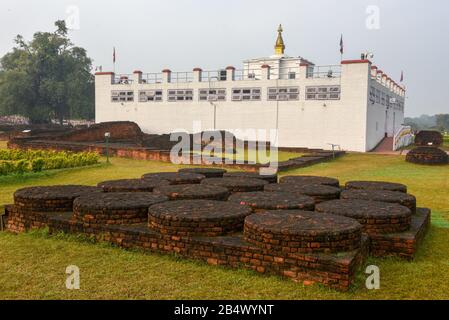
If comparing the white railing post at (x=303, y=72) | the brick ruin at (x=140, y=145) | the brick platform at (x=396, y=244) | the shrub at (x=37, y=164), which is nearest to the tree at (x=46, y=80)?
the brick ruin at (x=140, y=145)

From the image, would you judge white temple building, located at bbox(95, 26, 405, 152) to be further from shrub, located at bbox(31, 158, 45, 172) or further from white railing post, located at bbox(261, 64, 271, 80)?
shrub, located at bbox(31, 158, 45, 172)

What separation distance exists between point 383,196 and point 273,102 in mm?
20894

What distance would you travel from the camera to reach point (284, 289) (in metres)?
4.16

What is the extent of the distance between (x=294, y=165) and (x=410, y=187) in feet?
15.5

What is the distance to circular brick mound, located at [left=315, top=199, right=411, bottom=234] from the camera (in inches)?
215

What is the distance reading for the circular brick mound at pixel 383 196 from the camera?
21.8 feet

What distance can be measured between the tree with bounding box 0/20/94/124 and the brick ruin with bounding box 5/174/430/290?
35197 millimetres

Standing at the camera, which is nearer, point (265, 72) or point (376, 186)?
point (376, 186)

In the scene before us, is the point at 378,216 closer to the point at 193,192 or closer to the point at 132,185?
the point at 193,192

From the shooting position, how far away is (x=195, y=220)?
5.08m

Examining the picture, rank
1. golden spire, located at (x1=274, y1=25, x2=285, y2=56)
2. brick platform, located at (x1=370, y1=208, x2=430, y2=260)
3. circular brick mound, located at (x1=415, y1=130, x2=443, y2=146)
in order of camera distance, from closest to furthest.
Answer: brick platform, located at (x1=370, y1=208, x2=430, y2=260) → circular brick mound, located at (x1=415, y1=130, x2=443, y2=146) → golden spire, located at (x1=274, y1=25, x2=285, y2=56)
